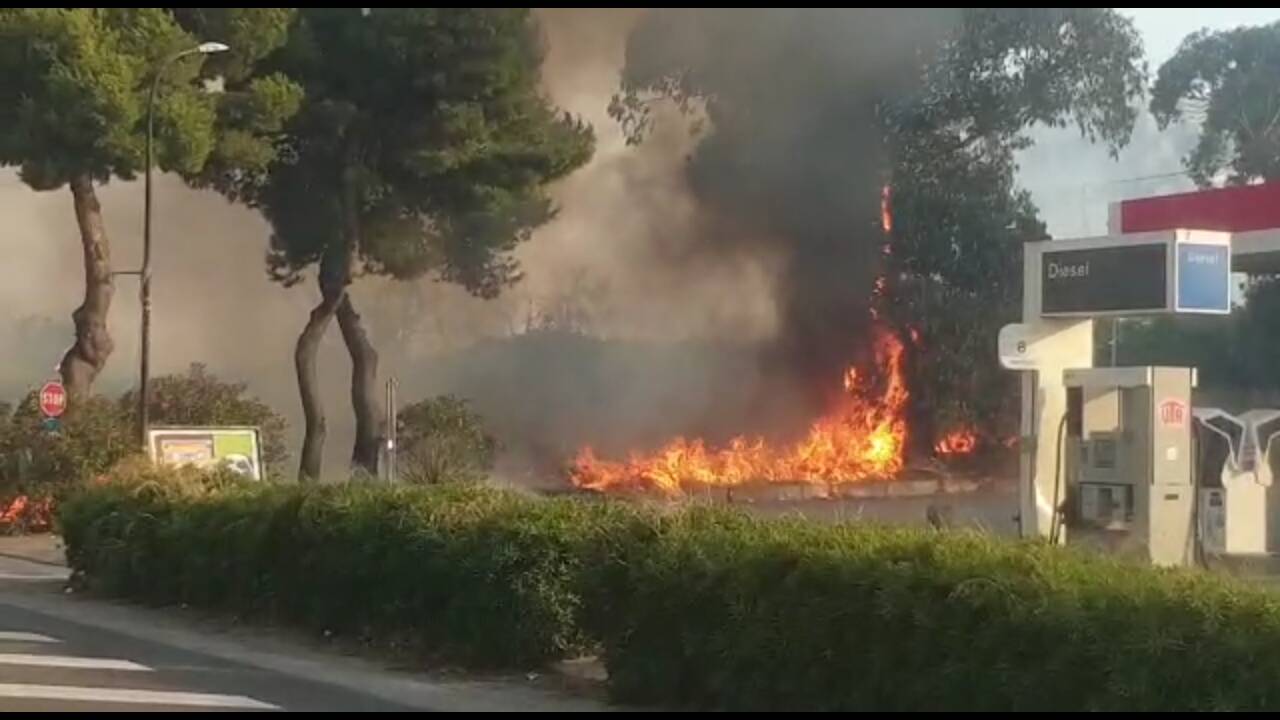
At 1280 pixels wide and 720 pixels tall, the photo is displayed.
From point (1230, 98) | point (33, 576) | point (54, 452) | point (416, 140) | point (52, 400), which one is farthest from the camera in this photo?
point (1230, 98)

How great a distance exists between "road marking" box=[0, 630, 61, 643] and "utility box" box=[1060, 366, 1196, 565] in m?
8.46

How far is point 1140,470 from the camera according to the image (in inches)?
555

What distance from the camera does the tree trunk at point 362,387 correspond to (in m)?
34.3

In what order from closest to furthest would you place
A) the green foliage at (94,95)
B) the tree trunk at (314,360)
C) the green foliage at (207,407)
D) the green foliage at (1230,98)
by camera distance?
the green foliage at (94,95), the green foliage at (207,407), the tree trunk at (314,360), the green foliage at (1230,98)

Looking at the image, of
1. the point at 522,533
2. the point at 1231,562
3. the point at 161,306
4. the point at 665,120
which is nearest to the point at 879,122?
the point at 665,120

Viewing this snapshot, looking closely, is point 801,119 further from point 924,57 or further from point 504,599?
point 504,599

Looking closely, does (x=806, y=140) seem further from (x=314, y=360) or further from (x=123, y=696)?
(x=123, y=696)

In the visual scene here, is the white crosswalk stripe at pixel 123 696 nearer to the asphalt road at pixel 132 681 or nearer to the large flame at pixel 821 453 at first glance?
the asphalt road at pixel 132 681

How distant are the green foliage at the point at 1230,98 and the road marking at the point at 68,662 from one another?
40928 mm

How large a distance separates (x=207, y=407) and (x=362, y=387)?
14.3 feet

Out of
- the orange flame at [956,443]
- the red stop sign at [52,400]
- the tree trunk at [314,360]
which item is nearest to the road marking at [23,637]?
the red stop sign at [52,400]

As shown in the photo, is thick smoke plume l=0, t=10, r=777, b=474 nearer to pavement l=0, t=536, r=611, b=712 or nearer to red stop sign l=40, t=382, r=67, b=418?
red stop sign l=40, t=382, r=67, b=418

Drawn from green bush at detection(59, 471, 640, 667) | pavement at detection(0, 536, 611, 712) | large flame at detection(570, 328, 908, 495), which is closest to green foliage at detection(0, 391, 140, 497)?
large flame at detection(570, 328, 908, 495)

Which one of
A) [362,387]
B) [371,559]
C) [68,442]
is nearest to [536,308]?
[362,387]
